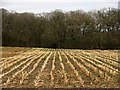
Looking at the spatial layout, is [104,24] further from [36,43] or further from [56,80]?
[56,80]

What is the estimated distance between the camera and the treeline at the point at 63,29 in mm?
37250

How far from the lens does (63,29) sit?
132 feet

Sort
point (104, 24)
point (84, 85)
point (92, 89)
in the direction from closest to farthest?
point (92, 89) < point (84, 85) < point (104, 24)

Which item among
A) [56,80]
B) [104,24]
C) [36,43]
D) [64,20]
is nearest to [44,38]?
[36,43]

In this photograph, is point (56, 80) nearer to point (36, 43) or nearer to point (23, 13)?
point (36, 43)

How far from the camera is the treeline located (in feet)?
122

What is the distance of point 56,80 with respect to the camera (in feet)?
20.2

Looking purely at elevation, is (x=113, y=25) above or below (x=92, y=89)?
above

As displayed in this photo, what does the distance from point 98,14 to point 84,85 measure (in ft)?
120

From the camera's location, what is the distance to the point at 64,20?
1618 inches

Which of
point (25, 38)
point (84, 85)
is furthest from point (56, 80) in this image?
point (25, 38)

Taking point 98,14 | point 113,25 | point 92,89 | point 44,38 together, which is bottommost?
point 92,89

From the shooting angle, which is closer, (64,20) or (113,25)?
(113,25)

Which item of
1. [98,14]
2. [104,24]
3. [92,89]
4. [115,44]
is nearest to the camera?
[92,89]
